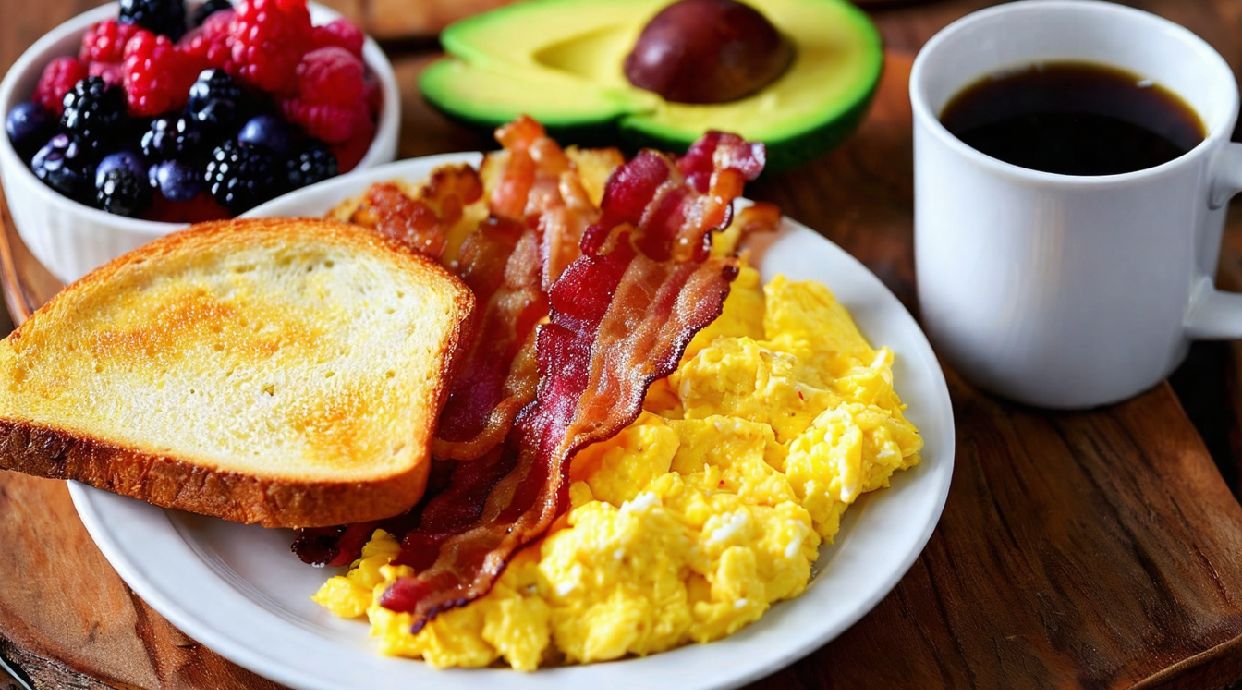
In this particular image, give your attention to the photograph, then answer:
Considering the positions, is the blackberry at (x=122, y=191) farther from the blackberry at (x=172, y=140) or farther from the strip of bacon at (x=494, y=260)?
the strip of bacon at (x=494, y=260)

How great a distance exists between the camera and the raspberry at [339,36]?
98.1 inches

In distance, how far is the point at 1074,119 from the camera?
2.08m

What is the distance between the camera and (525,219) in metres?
2.18

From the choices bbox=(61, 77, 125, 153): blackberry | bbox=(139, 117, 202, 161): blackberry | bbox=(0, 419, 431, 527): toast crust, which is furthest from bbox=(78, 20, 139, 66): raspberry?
bbox=(0, 419, 431, 527): toast crust

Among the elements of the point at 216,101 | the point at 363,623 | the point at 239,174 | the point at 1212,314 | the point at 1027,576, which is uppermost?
the point at 216,101

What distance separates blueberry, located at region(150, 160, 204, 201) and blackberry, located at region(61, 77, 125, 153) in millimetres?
121

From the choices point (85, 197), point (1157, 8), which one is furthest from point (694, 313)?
point (1157, 8)

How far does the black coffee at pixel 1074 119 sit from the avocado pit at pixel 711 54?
0.53 metres

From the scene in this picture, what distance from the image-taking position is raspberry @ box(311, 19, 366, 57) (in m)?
2.49

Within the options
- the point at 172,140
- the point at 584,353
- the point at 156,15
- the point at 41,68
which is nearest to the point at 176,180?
the point at 172,140

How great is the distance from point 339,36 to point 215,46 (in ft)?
0.81

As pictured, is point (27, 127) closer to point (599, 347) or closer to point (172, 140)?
point (172, 140)

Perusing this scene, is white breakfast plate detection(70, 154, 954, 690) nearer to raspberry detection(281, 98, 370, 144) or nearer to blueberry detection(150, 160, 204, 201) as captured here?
blueberry detection(150, 160, 204, 201)

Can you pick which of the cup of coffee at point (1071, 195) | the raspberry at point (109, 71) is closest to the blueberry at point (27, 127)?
Result: the raspberry at point (109, 71)
